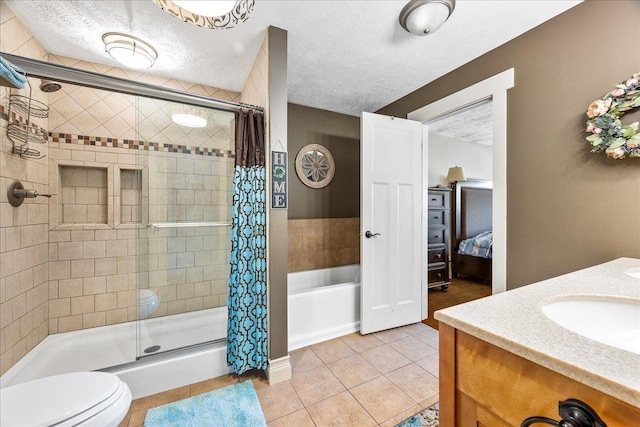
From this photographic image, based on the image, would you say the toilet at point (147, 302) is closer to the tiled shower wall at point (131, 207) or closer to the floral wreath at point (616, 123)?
the tiled shower wall at point (131, 207)

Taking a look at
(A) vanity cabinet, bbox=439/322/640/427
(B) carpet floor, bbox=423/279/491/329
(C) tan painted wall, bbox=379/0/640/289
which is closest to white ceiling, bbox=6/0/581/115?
(C) tan painted wall, bbox=379/0/640/289

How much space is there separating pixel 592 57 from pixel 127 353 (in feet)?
11.8

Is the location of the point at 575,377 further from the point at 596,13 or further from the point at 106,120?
the point at 106,120

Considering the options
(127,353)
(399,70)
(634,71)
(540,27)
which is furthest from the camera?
(399,70)

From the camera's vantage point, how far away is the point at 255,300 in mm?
1806

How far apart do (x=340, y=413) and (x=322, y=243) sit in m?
1.87

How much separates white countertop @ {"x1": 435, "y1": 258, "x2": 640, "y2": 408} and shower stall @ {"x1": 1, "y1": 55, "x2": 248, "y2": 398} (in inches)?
70.8

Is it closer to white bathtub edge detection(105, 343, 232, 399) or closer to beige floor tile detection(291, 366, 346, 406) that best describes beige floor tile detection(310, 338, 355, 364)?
beige floor tile detection(291, 366, 346, 406)

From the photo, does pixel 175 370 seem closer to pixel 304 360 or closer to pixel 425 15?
pixel 304 360

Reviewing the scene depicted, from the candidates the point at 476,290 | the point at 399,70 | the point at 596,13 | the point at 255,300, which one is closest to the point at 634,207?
the point at 596,13

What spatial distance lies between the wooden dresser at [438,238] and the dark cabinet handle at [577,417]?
10.5 feet

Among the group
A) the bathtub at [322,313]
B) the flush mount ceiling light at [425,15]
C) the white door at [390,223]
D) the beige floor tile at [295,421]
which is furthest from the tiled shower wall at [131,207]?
the flush mount ceiling light at [425,15]

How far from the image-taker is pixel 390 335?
7.95 feet

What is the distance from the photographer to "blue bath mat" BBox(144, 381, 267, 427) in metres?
1.41
